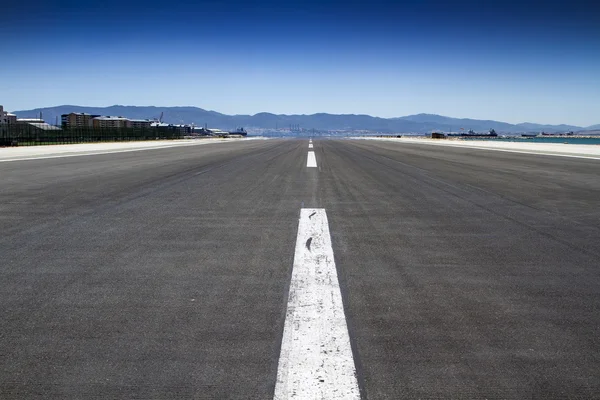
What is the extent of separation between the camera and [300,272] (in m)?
4.17

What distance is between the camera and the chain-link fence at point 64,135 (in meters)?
39.1

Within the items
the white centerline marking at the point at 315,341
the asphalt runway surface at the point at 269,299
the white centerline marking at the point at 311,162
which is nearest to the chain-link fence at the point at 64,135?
the white centerline marking at the point at 311,162

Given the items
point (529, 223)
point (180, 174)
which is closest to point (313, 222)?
point (529, 223)

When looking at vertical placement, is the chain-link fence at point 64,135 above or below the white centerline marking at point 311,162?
above

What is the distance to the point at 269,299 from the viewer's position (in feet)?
11.5

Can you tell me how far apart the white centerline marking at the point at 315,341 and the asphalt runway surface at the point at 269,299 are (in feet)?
0.23

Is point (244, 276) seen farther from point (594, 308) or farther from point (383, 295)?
point (594, 308)

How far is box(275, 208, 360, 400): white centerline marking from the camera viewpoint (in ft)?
7.68

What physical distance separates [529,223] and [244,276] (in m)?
4.28

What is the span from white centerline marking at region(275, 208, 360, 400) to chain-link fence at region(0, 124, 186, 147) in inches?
1513

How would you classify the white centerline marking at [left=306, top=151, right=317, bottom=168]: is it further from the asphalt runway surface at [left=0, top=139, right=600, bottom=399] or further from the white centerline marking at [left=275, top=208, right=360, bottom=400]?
the white centerline marking at [left=275, top=208, right=360, bottom=400]

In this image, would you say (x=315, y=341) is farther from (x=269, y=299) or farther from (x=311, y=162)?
(x=311, y=162)

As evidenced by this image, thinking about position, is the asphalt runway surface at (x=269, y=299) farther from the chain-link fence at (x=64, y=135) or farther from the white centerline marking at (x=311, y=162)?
the chain-link fence at (x=64, y=135)

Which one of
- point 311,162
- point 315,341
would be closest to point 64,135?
point 311,162
